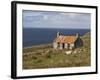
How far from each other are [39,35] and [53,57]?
0.22 m

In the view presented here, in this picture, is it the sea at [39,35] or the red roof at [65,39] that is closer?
the sea at [39,35]

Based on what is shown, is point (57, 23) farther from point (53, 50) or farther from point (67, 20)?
point (53, 50)

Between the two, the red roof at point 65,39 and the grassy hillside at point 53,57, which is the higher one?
the red roof at point 65,39

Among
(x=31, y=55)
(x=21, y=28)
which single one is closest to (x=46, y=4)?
(x=21, y=28)

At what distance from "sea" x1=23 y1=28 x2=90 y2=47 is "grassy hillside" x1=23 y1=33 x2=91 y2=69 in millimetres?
Answer: 40

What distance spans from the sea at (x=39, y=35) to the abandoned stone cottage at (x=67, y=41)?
34 mm

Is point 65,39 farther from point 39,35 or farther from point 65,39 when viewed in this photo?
point 39,35

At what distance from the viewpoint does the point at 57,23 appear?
2.03m

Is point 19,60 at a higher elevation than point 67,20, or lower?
lower

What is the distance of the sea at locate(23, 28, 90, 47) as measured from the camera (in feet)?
6.27

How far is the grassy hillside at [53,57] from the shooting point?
1.93 m

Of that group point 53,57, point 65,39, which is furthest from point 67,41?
point 53,57
